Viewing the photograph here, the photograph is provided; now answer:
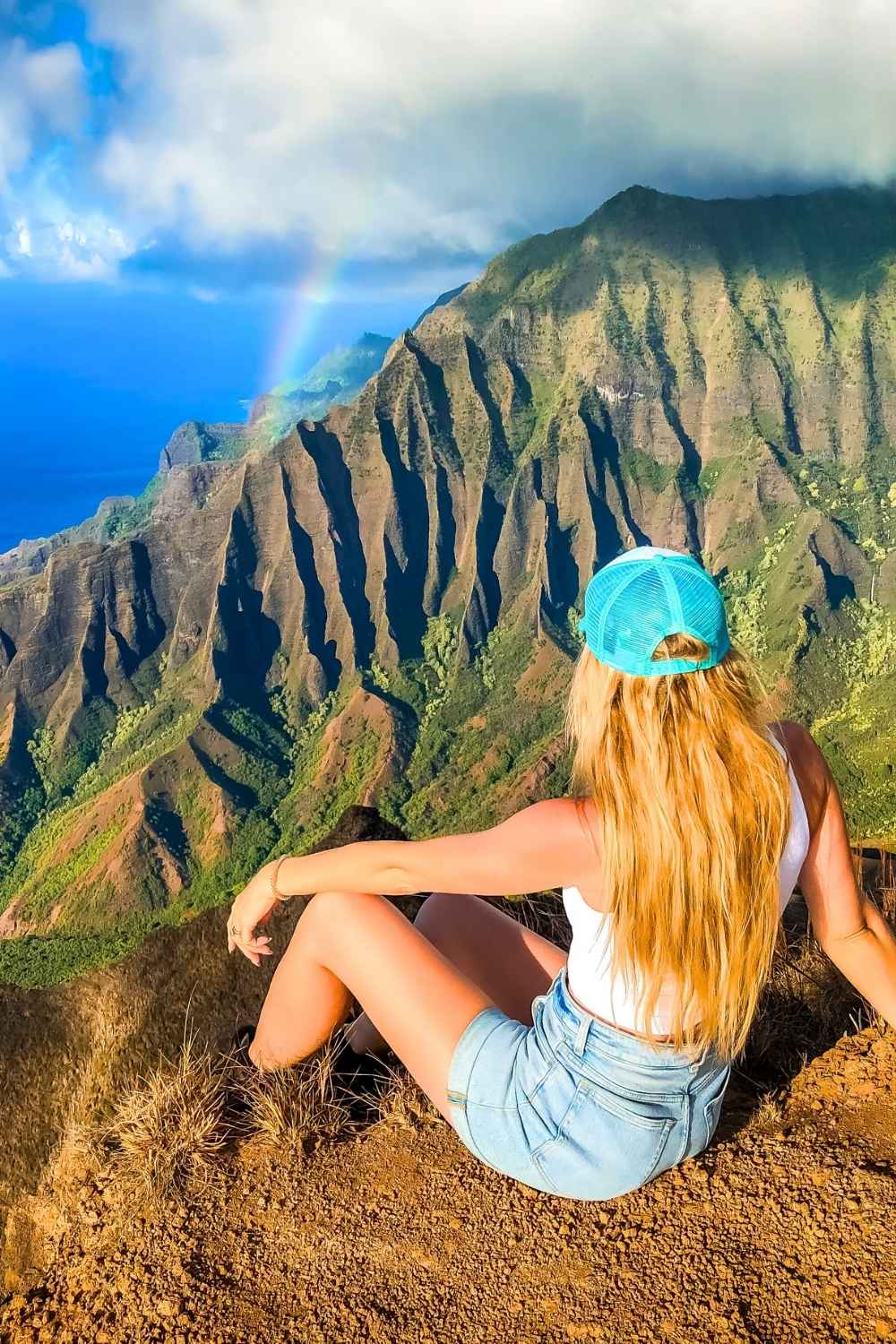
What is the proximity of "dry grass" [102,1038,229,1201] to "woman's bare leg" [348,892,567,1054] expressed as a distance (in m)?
1.35

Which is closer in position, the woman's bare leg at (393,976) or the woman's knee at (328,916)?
the woman's bare leg at (393,976)

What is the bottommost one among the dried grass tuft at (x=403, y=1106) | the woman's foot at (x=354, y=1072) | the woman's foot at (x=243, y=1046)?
the dried grass tuft at (x=403, y=1106)

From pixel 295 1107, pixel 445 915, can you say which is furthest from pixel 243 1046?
pixel 445 915

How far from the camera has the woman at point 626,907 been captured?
9.26 feet

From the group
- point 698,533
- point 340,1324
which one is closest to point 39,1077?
point 340,1324

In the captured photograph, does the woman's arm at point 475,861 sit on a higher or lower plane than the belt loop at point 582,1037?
higher

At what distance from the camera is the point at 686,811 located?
111 inches

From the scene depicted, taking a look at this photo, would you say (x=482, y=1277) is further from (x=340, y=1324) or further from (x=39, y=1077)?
(x=39, y=1077)

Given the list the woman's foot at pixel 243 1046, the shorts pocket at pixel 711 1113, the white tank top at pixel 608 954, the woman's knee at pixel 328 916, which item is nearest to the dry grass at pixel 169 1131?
the woman's foot at pixel 243 1046

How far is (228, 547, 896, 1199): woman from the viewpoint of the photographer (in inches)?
111

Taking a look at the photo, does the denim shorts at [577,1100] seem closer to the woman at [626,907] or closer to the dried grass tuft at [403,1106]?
the woman at [626,907]

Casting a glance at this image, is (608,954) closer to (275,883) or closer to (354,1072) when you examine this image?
(275,883)

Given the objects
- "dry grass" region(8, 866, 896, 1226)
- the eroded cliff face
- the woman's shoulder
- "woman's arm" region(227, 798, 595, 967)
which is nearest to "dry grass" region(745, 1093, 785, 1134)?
"dry grass" region(8, 866, 896, 1226)

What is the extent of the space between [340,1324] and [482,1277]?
1.73ft
